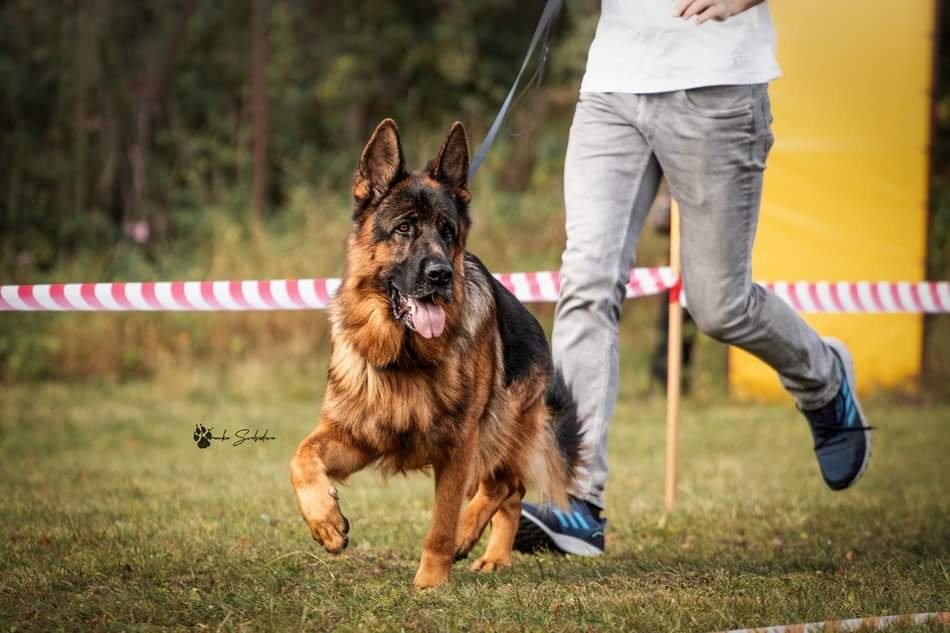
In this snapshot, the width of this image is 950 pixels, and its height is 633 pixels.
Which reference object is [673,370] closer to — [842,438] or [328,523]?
[842,438]

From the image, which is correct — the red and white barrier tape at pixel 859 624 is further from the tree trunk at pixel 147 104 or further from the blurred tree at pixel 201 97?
the tree trunk at pixel 147 104

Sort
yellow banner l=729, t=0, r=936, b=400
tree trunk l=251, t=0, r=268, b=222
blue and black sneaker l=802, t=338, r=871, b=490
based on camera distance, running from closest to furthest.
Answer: blue and black sneaker l=802, t=338, r=871, b=490 → yellow banner l=729, t=0, r=936, b=400 → tree trunk l=251, t=0, r=268, b=222

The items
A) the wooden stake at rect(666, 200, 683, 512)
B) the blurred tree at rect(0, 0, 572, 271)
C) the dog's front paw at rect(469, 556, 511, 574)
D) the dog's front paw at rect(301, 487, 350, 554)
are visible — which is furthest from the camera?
the blurred tree at rect(0, 0, 572, 271)

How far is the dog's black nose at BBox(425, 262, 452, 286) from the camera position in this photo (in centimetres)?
414

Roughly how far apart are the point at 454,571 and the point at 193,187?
36.7 feet

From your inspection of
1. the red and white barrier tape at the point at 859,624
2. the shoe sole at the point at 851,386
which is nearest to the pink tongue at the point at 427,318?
the red and white barrier tape at the point at 859,624

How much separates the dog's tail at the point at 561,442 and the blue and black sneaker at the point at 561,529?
0.20 feet

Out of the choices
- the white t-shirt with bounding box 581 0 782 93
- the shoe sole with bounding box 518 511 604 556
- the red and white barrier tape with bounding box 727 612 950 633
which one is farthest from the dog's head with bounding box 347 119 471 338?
the red and white barrier tape with bounding box 727 612 950 633

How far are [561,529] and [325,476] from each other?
3.94 ft

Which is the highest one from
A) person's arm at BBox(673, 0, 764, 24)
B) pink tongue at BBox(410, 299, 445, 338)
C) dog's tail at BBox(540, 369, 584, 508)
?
person's arm at BBox(673, 0, 764, 24)

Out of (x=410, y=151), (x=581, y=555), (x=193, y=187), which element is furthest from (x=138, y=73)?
(x=581, y=555)

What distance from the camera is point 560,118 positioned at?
56.6ft

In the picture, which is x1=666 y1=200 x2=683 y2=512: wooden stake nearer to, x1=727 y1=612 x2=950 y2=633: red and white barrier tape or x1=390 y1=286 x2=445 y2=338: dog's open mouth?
x1=390 y1=286 x2=445 y2=338: dog's open mouth

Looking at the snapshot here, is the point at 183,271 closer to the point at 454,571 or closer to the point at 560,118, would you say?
the point at 560,118
